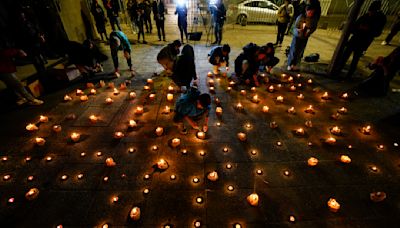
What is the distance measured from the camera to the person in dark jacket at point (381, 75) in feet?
17.2

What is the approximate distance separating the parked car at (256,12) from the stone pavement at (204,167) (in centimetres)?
1223

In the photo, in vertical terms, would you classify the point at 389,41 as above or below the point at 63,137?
above

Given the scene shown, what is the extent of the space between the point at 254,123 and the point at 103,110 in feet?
12.1

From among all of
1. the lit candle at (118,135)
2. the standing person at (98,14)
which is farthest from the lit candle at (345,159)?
the standing person at (98,14)

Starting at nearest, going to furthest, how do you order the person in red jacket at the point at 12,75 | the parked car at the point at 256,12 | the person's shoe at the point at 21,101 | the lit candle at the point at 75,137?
the lit candle at the point at 75,137, the person in red jacket at the point at 12,75, the person's shoe at the point at 21,101, the parked car at the point at 256,12

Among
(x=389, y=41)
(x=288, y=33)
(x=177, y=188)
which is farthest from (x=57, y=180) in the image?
(x=389, y=41)

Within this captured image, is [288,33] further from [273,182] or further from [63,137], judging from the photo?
[63,137]

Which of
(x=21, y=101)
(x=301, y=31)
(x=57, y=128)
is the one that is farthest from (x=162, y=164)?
(x=301, y=31)

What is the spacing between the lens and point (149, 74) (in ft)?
23.0

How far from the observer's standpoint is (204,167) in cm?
343

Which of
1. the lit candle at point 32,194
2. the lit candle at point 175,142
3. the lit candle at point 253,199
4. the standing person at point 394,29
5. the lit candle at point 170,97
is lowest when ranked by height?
the lit candle at point 32,194

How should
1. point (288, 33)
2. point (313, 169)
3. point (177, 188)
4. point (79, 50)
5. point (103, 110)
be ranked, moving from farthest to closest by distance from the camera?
point (288, 33), point (79, 50), point (103, 110), point (313, 169), point (177, 188)

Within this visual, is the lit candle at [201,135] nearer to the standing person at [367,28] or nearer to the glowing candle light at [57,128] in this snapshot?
the glowing candle light at [57,128]

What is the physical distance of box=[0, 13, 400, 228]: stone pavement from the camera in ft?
8.98
